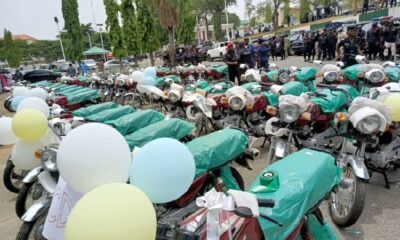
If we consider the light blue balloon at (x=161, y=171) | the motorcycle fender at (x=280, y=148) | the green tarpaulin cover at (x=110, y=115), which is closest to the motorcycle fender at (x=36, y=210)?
the light blue balloon at (x=161, y=171)

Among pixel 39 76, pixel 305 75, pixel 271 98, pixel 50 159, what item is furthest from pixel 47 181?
pixel 39 76

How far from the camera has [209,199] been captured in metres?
1.61

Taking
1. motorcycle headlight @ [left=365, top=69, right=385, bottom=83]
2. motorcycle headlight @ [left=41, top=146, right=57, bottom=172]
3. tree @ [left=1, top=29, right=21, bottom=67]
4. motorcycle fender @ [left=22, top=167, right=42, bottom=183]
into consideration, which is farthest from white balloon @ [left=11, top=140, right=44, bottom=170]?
tree @ [left=1, top=29, right=21, bottom=67]

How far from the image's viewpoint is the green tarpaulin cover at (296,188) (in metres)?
2.01

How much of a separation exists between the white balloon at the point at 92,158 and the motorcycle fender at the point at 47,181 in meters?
1.09

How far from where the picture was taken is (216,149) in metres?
3.06

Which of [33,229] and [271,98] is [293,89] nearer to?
[271,98]

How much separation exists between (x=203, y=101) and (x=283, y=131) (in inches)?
66.9

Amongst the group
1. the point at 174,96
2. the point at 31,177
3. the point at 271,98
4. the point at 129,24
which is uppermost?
the point at 129,24

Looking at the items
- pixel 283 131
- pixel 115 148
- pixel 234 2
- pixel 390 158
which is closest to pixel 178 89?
pixel 283 131

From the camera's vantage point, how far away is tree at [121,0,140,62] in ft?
57.7

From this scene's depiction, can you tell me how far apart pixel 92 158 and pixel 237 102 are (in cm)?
340

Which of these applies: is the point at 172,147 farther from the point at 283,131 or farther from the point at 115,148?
the point at 283,131

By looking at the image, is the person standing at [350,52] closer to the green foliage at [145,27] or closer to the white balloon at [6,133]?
the white balloon at [6,133]
